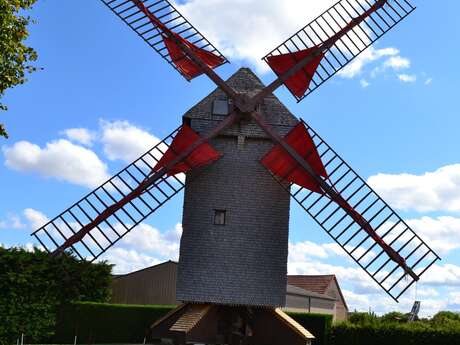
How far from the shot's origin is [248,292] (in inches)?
680

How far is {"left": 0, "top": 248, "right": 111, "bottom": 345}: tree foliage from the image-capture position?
16.7 meters

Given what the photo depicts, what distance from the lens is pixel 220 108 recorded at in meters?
18.1

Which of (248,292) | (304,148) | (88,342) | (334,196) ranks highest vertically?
(304,148)

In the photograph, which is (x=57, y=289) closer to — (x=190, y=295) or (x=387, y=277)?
(x=190, y=295)

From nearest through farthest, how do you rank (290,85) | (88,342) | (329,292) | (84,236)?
(84,236) < (290,85) < (88,342) < (329,292)

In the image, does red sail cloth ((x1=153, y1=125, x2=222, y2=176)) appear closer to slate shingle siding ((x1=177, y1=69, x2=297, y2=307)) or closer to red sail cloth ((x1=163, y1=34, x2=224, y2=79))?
slate shingle siding ((x1=177, y1=69, x2=297, y2=307))

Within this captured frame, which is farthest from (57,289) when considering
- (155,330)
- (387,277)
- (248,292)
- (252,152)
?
(387,277)

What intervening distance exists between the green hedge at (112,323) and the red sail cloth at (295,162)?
26.2 feet

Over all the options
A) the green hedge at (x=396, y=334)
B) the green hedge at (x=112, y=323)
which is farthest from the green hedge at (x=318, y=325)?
the green hedge at (x=396, y=334)

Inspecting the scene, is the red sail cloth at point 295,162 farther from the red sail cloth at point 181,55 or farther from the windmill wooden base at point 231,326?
the windmill wooden base at point 231,326

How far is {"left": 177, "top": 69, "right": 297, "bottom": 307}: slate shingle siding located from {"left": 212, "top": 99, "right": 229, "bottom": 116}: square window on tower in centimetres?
→ 23

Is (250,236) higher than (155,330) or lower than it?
higher

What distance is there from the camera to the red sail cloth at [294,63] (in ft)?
61.4

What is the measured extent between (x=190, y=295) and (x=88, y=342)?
9015 millimetres
